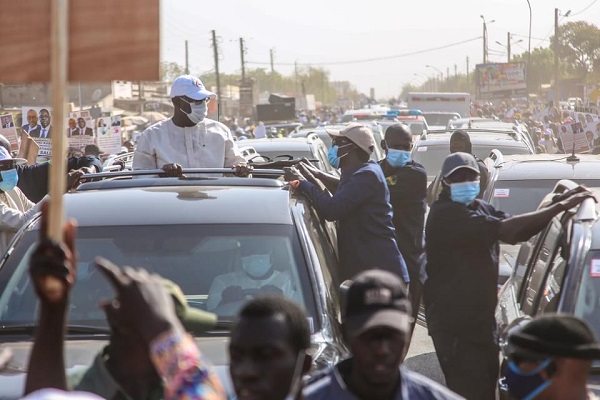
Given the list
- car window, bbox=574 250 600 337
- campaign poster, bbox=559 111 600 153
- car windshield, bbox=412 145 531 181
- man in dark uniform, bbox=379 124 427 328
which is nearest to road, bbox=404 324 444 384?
man in dark uniform, bbox=379 124 427 328

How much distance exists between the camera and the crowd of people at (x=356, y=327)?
2844 millimetres

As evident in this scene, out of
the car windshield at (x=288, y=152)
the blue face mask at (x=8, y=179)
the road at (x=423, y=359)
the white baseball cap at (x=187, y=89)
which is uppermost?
the white baseball cap at (x=187, y=89)

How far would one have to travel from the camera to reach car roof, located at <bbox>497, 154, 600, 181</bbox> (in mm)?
9447

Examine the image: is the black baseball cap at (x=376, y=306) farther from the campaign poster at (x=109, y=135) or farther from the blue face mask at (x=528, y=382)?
the campaign poster at (x=109, y=135)

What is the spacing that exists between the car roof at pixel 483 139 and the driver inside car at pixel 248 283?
384 inches

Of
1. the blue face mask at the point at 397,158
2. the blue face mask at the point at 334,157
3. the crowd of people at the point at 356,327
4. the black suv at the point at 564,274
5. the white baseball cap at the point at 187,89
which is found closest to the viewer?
the crowd of people at the point at 356,327

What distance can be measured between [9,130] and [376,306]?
14.4 m

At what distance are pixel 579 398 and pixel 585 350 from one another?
0.15 metres

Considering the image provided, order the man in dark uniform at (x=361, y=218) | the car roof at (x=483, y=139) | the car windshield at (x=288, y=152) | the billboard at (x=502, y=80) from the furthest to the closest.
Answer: the billboard at (x=502, y=80)
the car roof at (x=483, y=139)
the car windshield at (x=288, y=152)
the man in dark uniform at (x=361, y=218)

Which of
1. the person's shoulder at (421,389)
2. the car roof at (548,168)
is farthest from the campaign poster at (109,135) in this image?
the person's shoulder at (421,389)

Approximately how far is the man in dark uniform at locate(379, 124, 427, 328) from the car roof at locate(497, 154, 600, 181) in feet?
4.22

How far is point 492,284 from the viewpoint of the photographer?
6.77m

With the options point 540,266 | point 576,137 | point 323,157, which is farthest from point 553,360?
point 576,137

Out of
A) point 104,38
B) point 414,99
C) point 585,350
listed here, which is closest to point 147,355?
point 104,38
